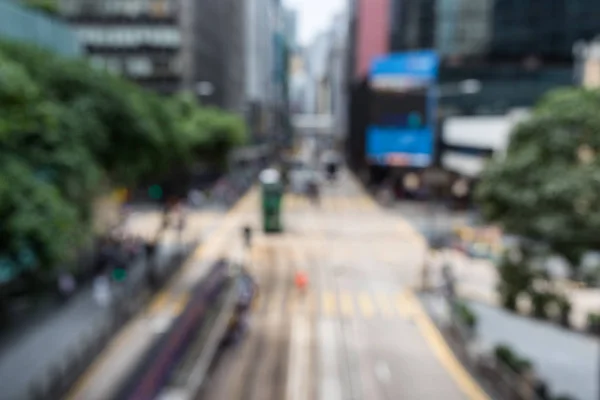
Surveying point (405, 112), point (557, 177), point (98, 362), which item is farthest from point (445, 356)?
point (405, 112)

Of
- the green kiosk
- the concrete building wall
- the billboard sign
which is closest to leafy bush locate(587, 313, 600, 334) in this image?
the green kiosk

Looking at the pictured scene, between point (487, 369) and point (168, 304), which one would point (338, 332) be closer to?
point (487, 369)

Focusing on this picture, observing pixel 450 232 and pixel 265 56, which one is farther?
pixel 265 56

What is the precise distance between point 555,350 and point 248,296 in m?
9.23

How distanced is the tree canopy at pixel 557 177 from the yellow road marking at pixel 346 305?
8.50 metres

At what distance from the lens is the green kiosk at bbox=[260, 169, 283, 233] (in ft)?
105

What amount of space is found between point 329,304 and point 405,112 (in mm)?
34331

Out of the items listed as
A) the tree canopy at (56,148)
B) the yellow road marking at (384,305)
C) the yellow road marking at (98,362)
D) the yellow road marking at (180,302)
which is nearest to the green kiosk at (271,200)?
the tree canopy at (56,148)

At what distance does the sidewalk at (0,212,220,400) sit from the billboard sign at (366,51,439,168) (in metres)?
33.8

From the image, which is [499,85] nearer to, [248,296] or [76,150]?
[248,296]

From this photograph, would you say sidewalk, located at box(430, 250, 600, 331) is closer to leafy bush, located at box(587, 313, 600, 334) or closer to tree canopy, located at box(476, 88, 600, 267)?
leafy bush, located at box(587, 313, 600, 334)

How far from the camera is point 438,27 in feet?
193

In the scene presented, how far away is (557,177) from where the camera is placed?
14969 mm

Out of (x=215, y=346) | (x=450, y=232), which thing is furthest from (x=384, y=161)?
(x=215, y=346)
